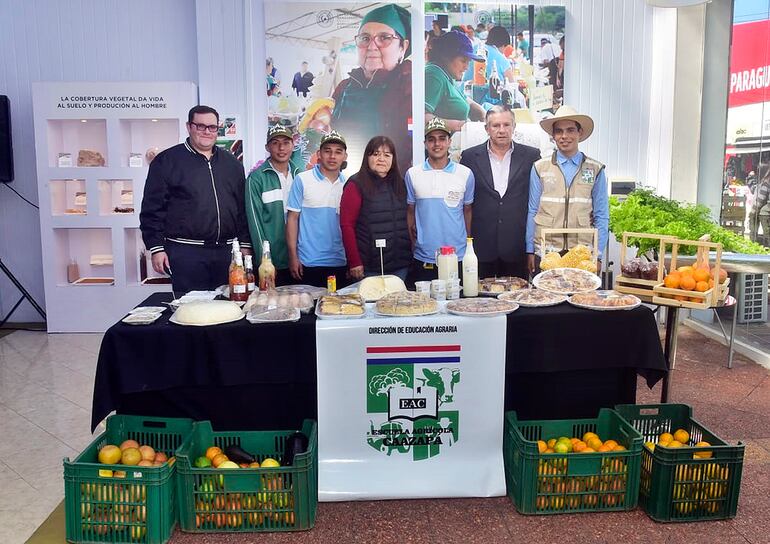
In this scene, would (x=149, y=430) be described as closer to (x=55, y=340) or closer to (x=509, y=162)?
(x=509, y=162)

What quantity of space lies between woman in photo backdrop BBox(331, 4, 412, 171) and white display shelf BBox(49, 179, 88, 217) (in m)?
2.59

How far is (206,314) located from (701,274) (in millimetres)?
2373

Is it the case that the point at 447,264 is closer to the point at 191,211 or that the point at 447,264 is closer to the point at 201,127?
the point at 191,211

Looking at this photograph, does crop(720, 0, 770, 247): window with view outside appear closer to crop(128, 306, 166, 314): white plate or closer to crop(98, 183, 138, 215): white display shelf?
crop(128, 306, 166, 314): white plate

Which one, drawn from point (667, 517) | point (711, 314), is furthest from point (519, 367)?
point (711, 314)

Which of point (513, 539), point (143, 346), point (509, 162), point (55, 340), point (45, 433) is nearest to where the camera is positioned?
point (513, 539)

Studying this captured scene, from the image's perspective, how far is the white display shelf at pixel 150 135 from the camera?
676 centimetres

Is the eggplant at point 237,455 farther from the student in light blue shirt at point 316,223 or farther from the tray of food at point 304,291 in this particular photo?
the student in light blue shirt at point 316,223

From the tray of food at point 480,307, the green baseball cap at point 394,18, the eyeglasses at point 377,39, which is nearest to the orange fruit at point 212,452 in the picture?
the tray of food at point 480,307

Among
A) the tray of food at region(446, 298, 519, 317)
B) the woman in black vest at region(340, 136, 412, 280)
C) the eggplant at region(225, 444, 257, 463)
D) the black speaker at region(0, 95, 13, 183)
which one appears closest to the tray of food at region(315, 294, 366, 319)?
the tray of food at region(446, 298, 519, 317)

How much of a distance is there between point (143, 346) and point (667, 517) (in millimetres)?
2313

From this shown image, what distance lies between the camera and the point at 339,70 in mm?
6551

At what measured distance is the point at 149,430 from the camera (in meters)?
3.05

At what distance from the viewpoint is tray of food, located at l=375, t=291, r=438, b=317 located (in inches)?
116
